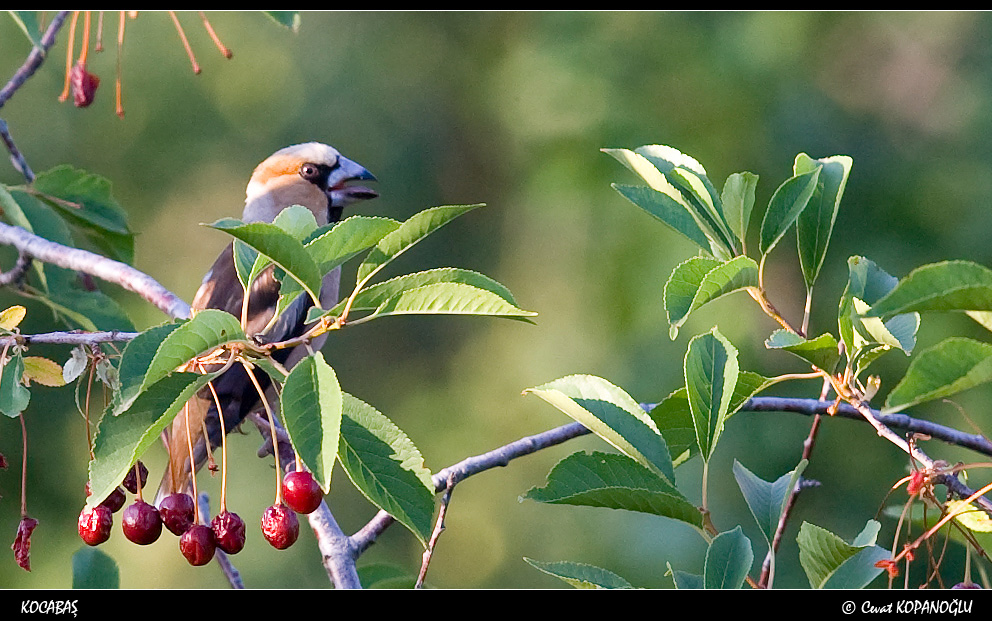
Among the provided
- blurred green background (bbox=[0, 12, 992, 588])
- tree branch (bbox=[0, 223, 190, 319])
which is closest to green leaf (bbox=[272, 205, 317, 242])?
tree branch (bbox=[0, 223, 190, 319])

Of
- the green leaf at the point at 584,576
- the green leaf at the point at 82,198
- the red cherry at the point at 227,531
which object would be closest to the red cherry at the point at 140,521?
the red cherry at the point at 227,531

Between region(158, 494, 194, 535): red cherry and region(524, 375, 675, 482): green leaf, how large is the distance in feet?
2.30

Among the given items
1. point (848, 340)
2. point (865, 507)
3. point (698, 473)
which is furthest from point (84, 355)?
point (865, 507)

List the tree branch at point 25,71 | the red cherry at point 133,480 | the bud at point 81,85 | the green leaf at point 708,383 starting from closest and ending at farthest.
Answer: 1. the green leaf at point 708,383
2. the red cherry at point 133,480
3. the tree branch at point 25,71
4. the bud at point 81,85

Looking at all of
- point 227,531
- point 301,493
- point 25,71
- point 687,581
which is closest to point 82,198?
point 25,71

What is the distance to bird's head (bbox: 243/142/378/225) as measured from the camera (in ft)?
15.8

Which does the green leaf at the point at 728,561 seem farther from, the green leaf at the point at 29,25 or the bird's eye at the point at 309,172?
the bird's eye at the point at 309,172

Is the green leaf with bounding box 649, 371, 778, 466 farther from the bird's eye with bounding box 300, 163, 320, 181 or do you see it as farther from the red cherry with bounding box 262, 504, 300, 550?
the bird's eye with bounding box 300, 163, 320, 181

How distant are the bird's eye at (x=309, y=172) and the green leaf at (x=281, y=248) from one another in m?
3.31

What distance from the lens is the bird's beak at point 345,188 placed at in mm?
4840

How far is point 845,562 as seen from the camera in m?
1.63

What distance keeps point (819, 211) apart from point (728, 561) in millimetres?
663

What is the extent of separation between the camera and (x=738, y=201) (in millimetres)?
1873
